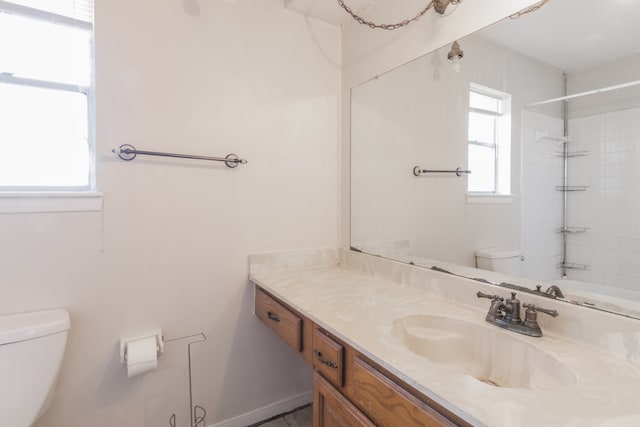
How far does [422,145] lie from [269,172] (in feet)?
2.76

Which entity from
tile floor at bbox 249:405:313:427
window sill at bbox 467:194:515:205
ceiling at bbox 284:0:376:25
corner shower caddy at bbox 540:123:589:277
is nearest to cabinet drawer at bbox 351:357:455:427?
corner shower caddy at bbox 540:123:589:277

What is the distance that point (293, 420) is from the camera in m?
1.80

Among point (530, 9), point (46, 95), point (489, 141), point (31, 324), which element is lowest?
point (31, 324)

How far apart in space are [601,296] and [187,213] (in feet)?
5.47

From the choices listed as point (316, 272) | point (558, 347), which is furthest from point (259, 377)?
point (558, 347)

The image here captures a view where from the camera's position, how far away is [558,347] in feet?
3.00

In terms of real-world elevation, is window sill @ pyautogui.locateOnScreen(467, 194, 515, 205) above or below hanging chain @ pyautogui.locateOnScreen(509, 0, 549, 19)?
below

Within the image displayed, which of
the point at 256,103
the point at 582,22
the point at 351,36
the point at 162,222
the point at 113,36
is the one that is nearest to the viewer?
the point at 582,22

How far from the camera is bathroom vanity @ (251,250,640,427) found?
0.66 metres

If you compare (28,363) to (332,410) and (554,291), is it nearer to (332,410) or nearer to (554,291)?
(332,410)

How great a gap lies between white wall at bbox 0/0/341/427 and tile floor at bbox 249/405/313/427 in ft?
0.34

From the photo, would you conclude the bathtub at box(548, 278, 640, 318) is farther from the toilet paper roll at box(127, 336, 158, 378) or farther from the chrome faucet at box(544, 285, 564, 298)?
the toilet paper roll at box(127, 336, 158, 378)

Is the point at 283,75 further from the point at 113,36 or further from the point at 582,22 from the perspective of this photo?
the point at 582,22

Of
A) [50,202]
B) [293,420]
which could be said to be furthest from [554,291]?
[50,202]
